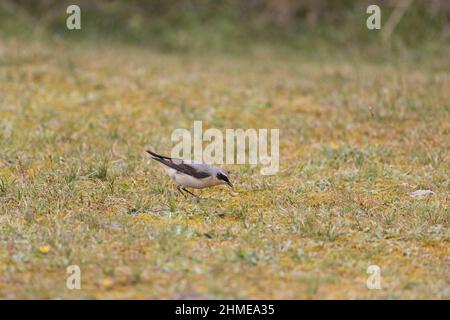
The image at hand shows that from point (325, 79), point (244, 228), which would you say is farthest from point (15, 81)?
point (244, 228)

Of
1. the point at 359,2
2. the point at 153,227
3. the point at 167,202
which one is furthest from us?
the point at 359,2

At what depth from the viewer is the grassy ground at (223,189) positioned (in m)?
5.71

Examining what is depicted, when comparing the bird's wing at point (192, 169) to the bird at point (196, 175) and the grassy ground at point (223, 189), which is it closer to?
the bird at point (196, 175)

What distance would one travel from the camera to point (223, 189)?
804 cm

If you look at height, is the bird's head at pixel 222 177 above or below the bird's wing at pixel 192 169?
below

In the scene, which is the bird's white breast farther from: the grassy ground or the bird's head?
the grassy ground

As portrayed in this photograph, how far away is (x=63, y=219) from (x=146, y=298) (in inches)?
62.1

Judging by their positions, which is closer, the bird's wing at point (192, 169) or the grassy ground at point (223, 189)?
the grassy ground at point (223, 189)

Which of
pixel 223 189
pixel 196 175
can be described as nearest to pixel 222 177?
pixel 196 175

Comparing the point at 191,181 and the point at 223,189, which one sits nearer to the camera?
the point at 191,181

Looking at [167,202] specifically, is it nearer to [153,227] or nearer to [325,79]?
[153,227]

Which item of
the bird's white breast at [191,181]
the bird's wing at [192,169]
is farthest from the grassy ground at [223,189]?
the bird's wing at [192,169]

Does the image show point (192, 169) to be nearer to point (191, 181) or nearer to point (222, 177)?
point (191, 181)

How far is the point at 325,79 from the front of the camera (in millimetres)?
13922
